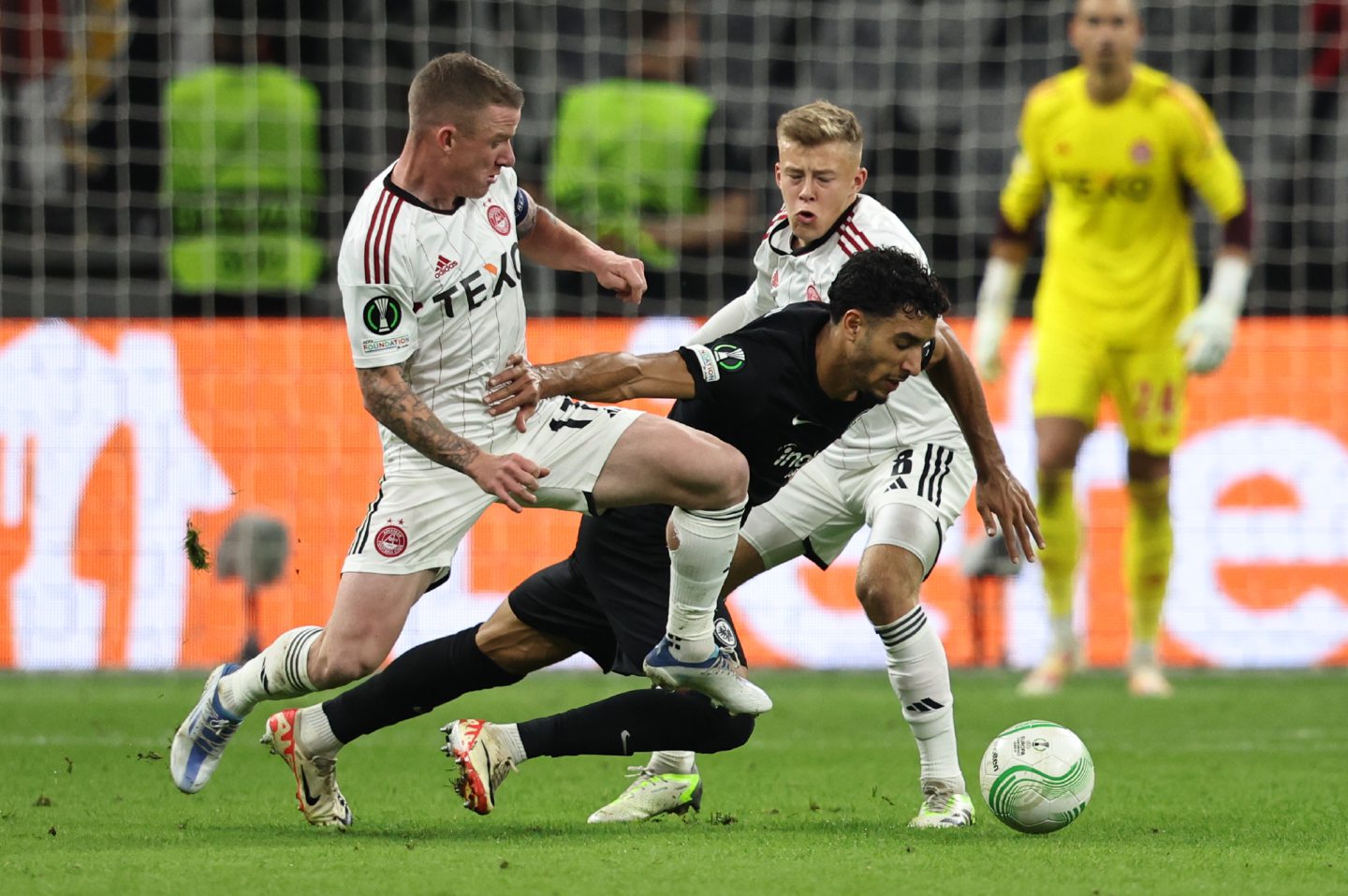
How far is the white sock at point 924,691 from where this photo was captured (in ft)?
17.5

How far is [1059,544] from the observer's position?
9.27 metres

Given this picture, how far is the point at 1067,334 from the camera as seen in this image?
9.23m

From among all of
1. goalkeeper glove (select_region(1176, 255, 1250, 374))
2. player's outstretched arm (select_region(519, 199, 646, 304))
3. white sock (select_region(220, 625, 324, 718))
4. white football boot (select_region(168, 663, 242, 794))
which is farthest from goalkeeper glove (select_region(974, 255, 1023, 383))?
white football boot (select_region(168, 663, 242, 794))

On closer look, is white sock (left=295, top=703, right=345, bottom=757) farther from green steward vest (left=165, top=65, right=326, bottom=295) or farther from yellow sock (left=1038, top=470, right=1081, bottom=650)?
green steward vest (left=165, top=65, right=326, bottom=295)

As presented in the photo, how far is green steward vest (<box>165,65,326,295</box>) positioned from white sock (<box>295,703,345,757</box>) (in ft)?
20.8

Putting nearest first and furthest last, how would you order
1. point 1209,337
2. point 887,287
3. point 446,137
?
point 887,287, point 446,137, point 1209,337

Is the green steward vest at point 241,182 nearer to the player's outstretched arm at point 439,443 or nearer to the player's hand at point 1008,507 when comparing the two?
the player's outstretched arm at point 439,443

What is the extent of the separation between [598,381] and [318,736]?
1.15 m

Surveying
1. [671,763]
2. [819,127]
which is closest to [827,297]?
[819,127]

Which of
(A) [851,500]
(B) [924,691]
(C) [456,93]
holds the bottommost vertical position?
(B) [924,691]

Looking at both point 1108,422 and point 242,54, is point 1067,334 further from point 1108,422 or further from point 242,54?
point 242,54

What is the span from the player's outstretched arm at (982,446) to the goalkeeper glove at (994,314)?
373 cm

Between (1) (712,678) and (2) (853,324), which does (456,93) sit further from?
(1) (712,678)

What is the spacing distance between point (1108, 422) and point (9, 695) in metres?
5.34
